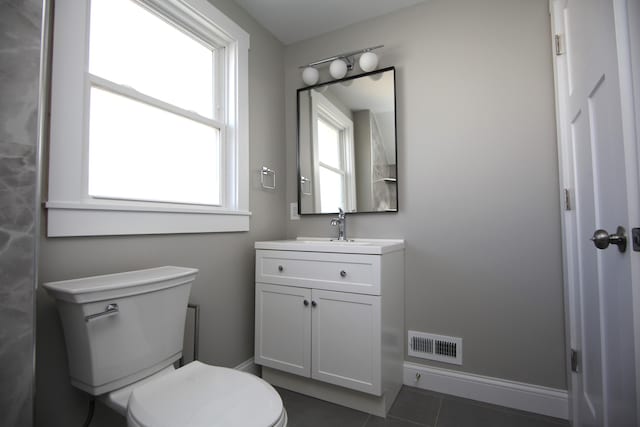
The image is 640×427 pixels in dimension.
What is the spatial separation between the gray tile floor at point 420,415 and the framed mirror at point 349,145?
1102 millimetres

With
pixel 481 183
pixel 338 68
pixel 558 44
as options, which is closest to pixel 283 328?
pixel 481 183

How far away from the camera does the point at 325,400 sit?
1.63 metres

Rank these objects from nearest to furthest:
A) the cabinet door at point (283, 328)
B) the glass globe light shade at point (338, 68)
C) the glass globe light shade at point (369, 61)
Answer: the cabinet door at point (283, 328), the glass globe light shade at point (369, 61), the glass globe light shade at point (338, 68)

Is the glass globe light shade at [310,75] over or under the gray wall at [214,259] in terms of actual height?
over

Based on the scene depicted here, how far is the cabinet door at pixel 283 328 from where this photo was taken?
5.30 ft

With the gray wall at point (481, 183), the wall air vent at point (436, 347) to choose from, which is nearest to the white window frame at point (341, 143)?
the gray wall at point (481, 183)

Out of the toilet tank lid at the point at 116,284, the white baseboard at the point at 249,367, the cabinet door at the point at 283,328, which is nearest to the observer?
the toilet tank lid at the point at 116,284

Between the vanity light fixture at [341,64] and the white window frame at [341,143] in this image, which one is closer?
the vanity light fixture at [341,64]

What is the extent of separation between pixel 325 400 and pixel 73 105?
1.79 m

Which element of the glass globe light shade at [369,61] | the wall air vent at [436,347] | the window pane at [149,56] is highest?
the glass globe light shade at [369,61]

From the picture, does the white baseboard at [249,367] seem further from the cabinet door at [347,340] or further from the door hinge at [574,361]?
the door hinge at [574,361]

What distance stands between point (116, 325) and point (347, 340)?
1007 millimetres

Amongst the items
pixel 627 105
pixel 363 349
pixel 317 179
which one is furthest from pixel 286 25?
pixel 363 349

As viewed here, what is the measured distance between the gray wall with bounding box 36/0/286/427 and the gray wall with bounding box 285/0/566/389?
79 cm
